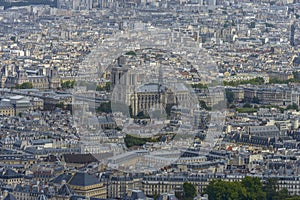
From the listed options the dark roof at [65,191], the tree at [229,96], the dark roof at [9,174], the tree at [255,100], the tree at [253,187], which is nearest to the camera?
the dark roof at [65,191]

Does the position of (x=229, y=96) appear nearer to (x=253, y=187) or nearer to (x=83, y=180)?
(x=253, y=187)

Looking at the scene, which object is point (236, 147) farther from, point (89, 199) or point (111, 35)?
point (111, 35)

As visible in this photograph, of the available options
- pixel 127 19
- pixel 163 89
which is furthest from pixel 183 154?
pixel 127 19

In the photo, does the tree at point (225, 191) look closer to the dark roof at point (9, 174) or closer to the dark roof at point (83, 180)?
the dark roof at point (83, 180)

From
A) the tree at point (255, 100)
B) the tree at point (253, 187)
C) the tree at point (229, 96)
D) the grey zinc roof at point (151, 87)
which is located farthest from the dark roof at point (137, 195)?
the tree at point (255, 100)

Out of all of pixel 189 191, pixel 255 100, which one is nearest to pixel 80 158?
pixel 189 191

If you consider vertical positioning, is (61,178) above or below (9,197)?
below
